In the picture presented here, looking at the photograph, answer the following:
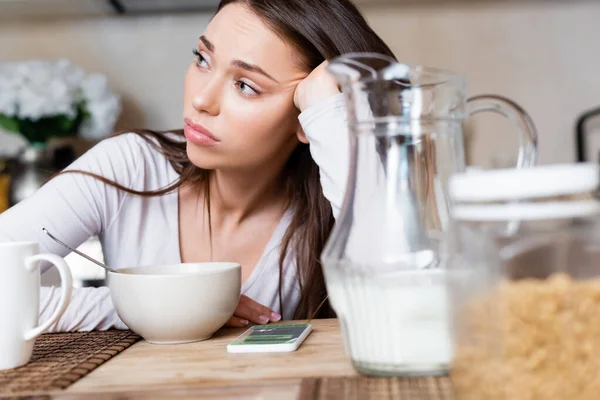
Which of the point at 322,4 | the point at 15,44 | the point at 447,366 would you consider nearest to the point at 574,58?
the point at 322,4

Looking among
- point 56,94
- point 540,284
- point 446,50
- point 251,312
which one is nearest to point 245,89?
point 251,312

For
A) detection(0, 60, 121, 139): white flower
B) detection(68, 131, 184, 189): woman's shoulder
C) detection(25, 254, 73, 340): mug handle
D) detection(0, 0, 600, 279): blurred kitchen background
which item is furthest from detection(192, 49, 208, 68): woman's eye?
detection(0, 0, 600, 279): blurred kitchen background

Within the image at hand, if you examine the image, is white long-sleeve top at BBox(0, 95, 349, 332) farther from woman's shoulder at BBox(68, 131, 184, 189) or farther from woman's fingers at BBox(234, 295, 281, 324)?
woman's fingers at BBox(234, 295, 281, 324)

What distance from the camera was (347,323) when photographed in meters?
0.56

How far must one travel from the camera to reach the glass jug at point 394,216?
536 millimetres

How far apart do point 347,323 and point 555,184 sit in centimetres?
22

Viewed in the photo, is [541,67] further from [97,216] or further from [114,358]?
[114,358]

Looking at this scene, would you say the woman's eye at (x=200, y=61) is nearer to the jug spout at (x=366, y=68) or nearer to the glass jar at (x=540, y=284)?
the jug spout at (x=366, y=68)

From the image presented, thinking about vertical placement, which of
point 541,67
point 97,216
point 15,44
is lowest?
point 97,216

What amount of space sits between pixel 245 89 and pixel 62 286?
53 cm

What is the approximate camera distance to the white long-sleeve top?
108 cm

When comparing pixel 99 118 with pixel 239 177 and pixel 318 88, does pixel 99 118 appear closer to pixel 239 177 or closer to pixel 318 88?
pixel 239 177

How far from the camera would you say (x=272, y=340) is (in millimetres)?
704

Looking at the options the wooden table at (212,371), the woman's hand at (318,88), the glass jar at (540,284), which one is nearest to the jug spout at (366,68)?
the glass jar at (540,284)
